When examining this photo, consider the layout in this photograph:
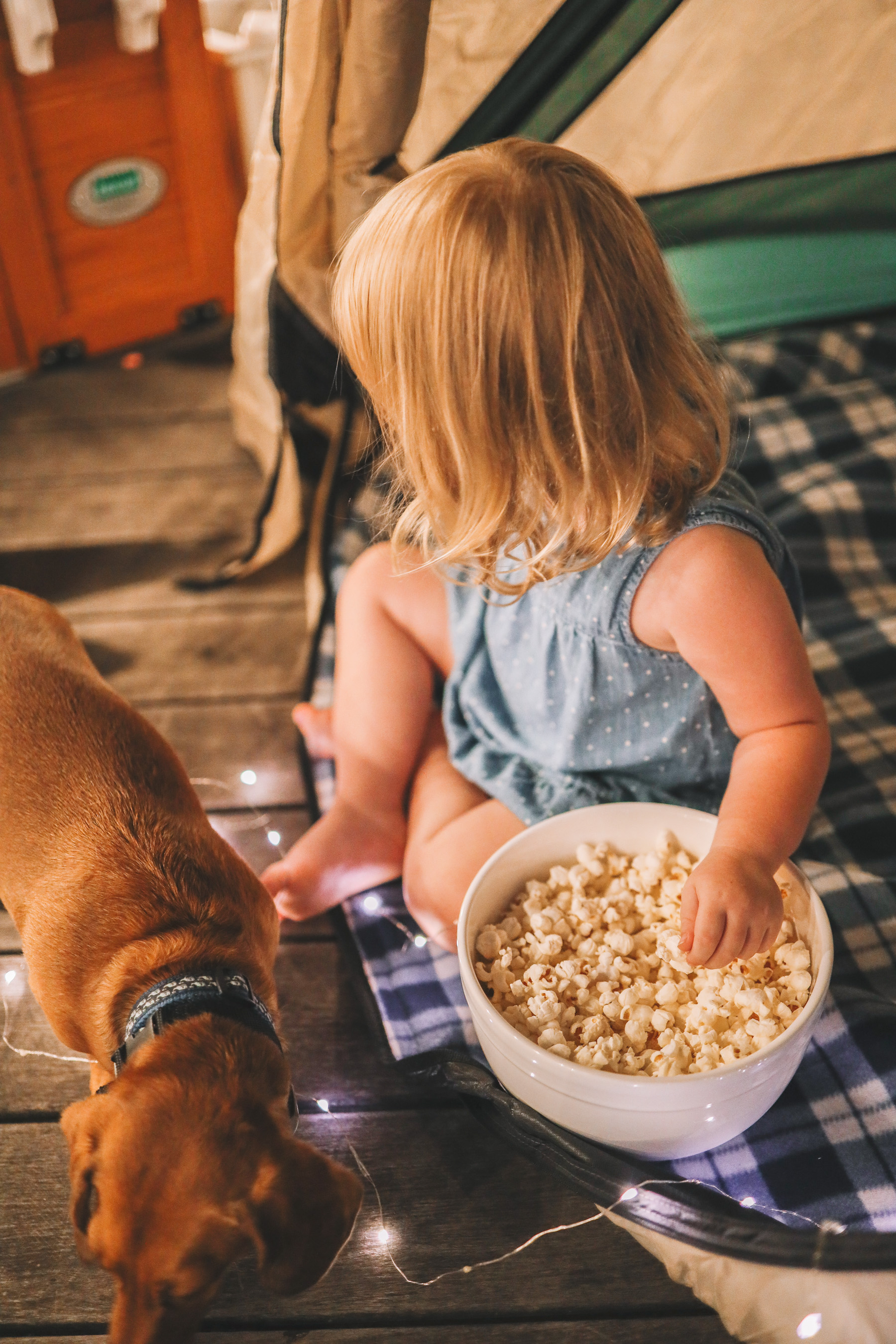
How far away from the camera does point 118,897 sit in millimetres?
724

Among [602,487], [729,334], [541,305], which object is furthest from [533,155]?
[729,334]

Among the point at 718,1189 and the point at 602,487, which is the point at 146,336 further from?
the point at 718,1189

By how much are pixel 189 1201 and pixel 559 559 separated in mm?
479

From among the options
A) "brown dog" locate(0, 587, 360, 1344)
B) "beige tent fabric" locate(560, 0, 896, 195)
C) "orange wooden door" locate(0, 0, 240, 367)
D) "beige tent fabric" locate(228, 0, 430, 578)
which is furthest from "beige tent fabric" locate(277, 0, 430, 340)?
"orange wooden door" locate(0, 0, 240, 367)

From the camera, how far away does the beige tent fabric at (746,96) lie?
3.71ft

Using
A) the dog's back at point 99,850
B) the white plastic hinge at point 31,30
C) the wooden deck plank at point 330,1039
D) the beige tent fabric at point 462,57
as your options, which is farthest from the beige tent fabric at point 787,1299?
the white plastic hinge at point 31,30

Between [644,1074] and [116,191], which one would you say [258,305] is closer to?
[116,191]

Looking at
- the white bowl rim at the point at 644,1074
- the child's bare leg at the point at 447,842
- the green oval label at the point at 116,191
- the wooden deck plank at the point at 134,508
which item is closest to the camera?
the white bowl rim at the point at 644,1074

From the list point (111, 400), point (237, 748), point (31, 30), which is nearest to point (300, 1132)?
point (237, 748)

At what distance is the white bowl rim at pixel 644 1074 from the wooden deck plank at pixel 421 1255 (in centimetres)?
13

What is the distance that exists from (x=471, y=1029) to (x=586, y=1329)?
8.7 inches

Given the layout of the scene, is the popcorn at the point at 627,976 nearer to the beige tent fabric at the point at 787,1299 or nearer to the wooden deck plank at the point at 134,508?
the beige tent fabric at the point at 787,1299

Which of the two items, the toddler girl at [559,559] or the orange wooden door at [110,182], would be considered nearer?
the toddler girl at [559,559]

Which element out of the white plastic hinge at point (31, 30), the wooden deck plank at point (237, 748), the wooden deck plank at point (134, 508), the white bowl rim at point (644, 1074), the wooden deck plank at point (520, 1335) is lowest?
the wooden deck plank at point (520, 1335)
